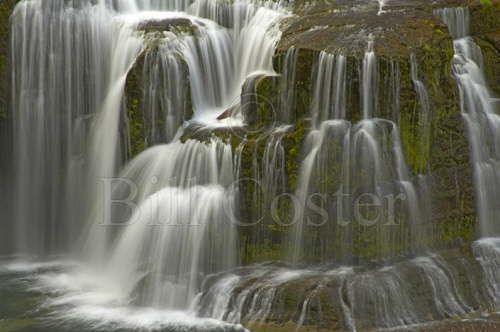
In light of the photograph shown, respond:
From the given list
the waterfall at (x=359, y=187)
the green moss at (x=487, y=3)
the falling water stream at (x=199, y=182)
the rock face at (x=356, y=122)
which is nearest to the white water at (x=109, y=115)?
the falling water stream at (x=199, y=182)

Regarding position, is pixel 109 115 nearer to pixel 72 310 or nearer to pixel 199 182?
pixel 199 182

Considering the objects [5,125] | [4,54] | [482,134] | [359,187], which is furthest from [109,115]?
[482,134]

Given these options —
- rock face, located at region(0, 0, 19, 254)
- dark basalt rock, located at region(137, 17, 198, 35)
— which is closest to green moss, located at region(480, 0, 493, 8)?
dark basalt rock, located at region(137, 17, 198, 35)

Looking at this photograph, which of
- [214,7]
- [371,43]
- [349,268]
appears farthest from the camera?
[214,7]

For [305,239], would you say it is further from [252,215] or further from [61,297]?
[61,297]

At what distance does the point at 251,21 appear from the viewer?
12.5 meters

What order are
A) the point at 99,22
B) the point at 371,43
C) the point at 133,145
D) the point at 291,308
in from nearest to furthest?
the point at 291,308 → the point at 371,43 → the point at 133,145 → the point at 99,22

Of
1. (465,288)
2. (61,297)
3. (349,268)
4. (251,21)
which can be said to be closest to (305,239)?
(349,268)

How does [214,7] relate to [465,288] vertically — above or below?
above

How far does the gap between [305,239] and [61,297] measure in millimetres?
4068

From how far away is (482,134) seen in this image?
377 inches

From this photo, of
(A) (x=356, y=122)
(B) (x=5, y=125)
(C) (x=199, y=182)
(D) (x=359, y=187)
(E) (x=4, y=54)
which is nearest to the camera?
(D) (x=359, y=187)

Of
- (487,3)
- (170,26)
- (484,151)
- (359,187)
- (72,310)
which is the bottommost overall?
(72,310)

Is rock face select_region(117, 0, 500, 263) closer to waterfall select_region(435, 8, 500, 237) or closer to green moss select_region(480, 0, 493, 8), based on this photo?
waterfall select_region(435, 8, 500, 237)
